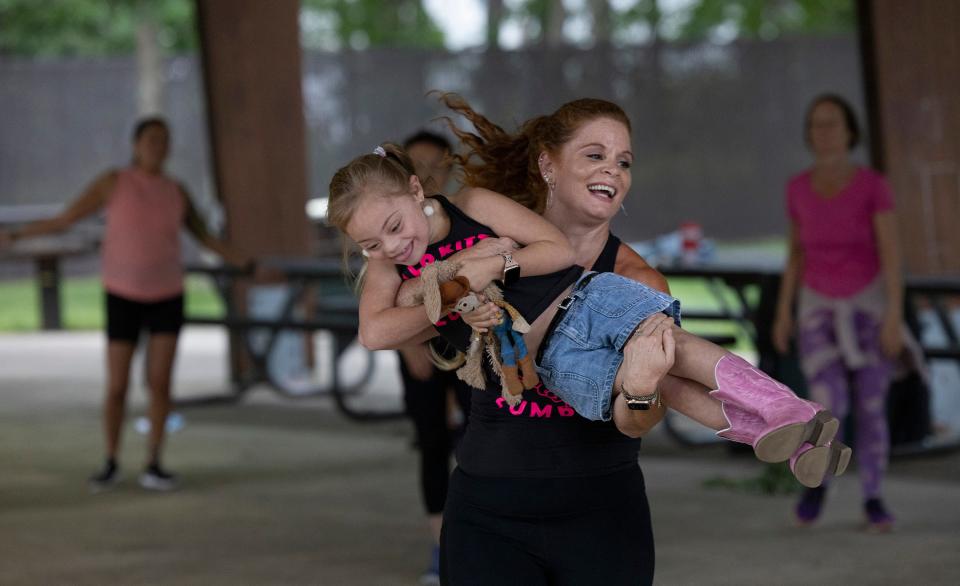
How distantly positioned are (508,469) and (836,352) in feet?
12.2

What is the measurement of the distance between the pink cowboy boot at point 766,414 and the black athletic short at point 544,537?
33cm

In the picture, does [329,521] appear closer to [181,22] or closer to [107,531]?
[107,531]

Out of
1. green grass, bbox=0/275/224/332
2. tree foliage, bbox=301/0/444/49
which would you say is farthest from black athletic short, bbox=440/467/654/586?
tree foliage, bbox=301/0/444/49

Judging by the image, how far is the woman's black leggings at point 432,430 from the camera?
5.69 metres

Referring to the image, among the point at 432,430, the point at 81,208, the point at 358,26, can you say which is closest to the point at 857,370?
the point at 432,430

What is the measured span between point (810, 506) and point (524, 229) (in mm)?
3980

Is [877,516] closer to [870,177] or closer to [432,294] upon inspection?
[870,177]

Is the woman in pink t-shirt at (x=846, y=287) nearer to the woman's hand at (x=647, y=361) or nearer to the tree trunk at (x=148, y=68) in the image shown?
the woman's hand at (x=647, y=361)

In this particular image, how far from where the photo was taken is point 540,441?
123 inches

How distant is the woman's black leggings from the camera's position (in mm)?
5691

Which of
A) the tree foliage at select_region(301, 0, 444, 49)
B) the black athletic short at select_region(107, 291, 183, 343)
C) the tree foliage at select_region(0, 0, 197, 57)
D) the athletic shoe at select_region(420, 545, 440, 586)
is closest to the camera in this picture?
the athletic shoe at select_region(420, 545, 440, 586)

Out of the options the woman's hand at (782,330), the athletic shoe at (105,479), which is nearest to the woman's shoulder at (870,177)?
the woman's hand at (782,330)

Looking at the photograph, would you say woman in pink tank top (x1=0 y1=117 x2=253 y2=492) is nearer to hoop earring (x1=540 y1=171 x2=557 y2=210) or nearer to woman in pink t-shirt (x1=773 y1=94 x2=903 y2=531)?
woman in pink t-shirt (x1=773 y1=94 x2=903 y2=531)

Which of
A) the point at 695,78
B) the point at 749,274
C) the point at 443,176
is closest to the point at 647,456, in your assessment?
the point at 749,274
